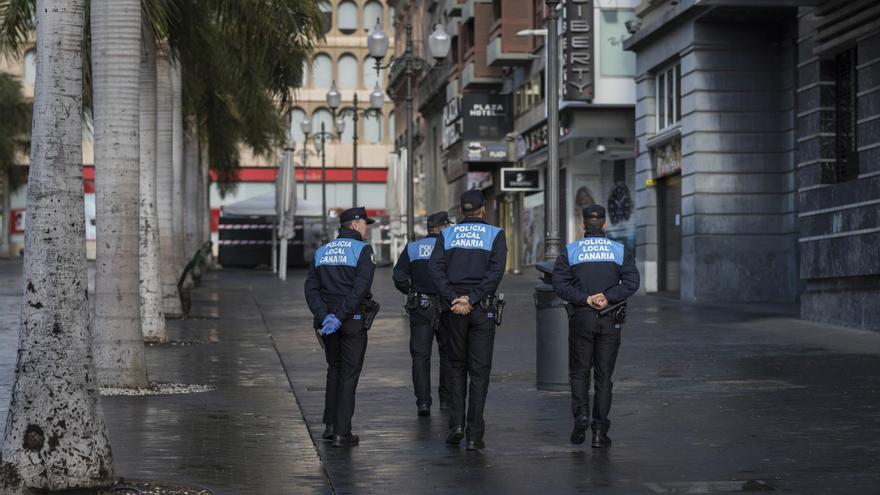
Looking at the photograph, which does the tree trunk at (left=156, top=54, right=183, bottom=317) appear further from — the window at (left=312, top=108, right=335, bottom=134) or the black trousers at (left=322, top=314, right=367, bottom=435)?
the window at (left=312, top=108, right=335, bottom=134)

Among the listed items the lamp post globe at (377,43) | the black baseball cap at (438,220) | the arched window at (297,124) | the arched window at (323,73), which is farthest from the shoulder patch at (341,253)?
the arched window at (323,73)

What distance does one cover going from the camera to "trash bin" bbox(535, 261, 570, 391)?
50.4 feet

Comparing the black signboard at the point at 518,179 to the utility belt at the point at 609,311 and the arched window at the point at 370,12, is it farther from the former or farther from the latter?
the arched window at the point at 370,12

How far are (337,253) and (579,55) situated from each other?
2716 cm

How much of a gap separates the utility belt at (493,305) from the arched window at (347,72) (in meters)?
90.2

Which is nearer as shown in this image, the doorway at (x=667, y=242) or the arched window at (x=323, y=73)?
the doorway at (x=667, y=242)

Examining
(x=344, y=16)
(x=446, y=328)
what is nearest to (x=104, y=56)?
(x=446, y=328)

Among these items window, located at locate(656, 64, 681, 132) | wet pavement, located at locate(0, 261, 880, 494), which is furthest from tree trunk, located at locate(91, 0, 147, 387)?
window, located at locate(656, 64, 681, 132)

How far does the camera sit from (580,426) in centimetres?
1145

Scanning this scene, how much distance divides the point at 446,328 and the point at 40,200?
3.45m

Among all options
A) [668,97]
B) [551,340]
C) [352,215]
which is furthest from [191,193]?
[352,215]

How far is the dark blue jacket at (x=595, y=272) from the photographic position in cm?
1157

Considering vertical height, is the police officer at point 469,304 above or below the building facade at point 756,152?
below

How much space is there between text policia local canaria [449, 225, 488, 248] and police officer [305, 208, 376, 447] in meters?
0.65
